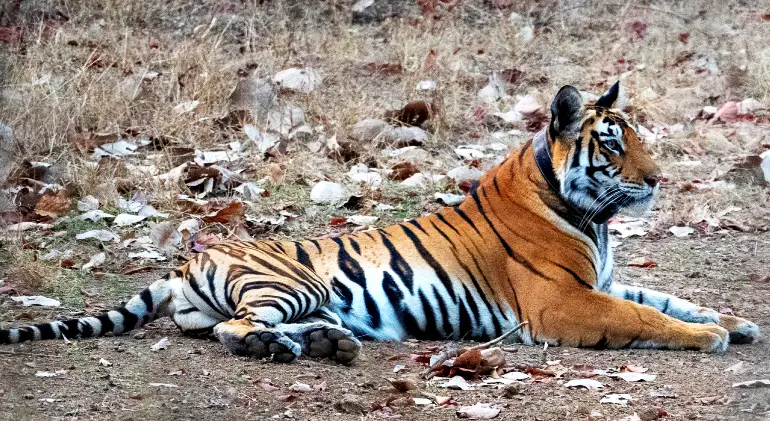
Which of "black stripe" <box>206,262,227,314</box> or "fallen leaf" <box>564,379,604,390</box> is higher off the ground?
"black stripe" <box>206,262,227,314</box>

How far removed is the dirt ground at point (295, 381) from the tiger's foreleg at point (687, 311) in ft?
0.26

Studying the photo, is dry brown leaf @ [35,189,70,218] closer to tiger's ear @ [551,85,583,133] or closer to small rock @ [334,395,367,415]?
tiger's ear @ [551,85,583,133]

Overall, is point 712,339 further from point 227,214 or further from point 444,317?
point 227,214

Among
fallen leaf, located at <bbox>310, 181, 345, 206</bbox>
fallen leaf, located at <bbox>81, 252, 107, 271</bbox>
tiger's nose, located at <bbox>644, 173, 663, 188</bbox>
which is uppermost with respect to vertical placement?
tiger's nose, located at <bbox>644, 173, 663, 188</bbox>

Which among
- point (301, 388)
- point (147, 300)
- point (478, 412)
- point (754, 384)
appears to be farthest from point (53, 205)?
point (754, 384)

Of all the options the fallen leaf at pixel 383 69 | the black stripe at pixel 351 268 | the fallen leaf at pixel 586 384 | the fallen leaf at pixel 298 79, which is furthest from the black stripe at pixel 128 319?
the fallen leaf at pixel 383 69

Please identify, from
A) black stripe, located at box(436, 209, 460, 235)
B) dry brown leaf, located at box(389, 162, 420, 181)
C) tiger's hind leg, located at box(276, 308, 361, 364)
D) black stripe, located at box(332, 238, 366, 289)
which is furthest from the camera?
dry brown leaf, located at box(389, 162, 420, 181)

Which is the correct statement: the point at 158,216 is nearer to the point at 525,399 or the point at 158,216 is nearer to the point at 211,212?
the point at 211,212

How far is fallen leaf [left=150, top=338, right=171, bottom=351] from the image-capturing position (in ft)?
14.6

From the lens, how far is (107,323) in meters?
4.63

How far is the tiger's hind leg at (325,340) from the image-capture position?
4.30m

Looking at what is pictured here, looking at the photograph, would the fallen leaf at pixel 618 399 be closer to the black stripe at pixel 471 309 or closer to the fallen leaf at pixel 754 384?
the fallen leaf at pixel 754 384

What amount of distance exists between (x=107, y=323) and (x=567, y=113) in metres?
2.17

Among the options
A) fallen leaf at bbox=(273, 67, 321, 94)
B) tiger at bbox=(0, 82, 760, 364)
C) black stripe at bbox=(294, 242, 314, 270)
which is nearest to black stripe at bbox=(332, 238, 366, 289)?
tiger at bbox=(0, 82, 760, 364)
